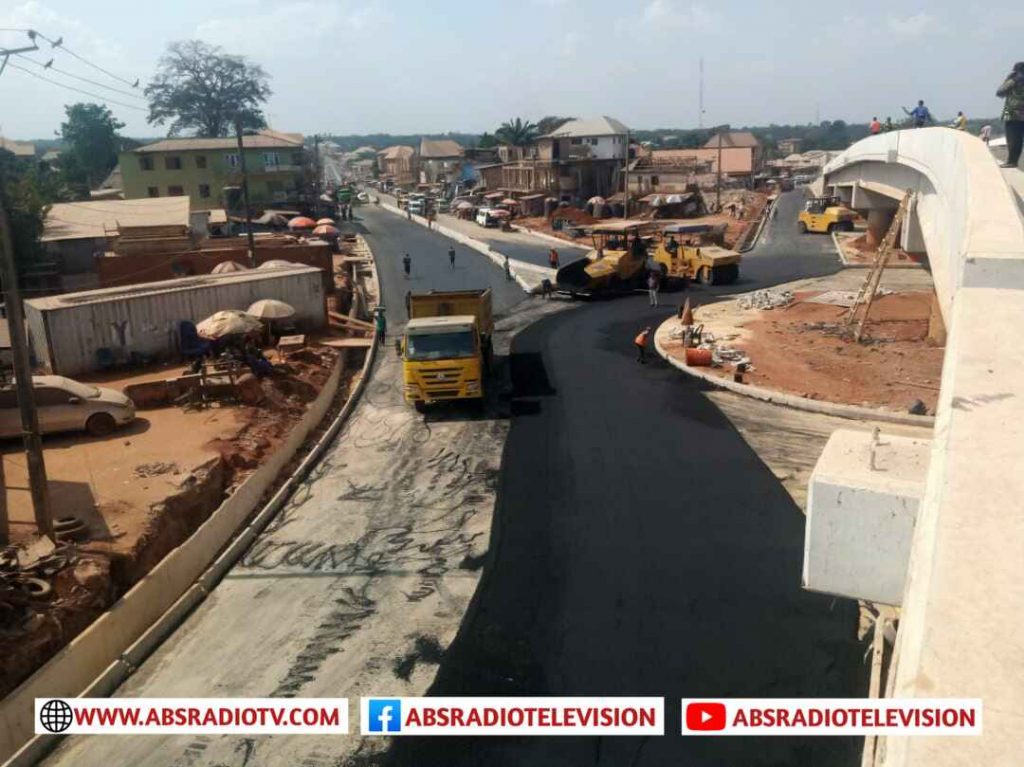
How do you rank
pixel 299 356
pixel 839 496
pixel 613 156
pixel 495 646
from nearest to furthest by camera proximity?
pixel 839 496
pixel 495 646
pixel 299 356
pixel 613 156

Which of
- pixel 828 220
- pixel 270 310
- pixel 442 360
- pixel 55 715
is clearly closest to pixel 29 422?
pixel 55 715

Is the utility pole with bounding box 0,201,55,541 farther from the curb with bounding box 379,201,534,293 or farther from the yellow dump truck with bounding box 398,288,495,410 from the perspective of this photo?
the curb with bounding box 379,201,534,293

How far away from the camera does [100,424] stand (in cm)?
1847

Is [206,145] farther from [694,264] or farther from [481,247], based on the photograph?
[694,264]

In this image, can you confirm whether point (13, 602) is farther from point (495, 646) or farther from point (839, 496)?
point (839, 496)

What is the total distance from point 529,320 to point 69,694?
22090 mm

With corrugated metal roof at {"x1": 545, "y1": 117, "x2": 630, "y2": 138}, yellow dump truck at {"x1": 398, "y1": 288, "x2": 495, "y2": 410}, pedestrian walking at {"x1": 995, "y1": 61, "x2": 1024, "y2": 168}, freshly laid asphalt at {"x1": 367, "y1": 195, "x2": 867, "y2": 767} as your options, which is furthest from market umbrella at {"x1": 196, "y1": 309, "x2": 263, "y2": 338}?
corrugated metal roof at {"x1": 545, "y1": 117, "x2": 630, "y2": 138}

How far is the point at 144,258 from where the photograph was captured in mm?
34969

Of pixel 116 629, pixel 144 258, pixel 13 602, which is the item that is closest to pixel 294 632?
pixel 116 629

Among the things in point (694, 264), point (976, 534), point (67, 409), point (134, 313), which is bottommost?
point (67, 409)

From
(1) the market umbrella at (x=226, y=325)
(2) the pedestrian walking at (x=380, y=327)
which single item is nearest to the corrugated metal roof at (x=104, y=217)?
(2) the pedestrian walking at (x=380, y=327)

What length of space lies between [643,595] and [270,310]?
18.4 m

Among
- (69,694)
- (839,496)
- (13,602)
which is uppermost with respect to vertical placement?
(839,496)

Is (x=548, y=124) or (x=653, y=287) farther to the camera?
(x=548, y=124)
